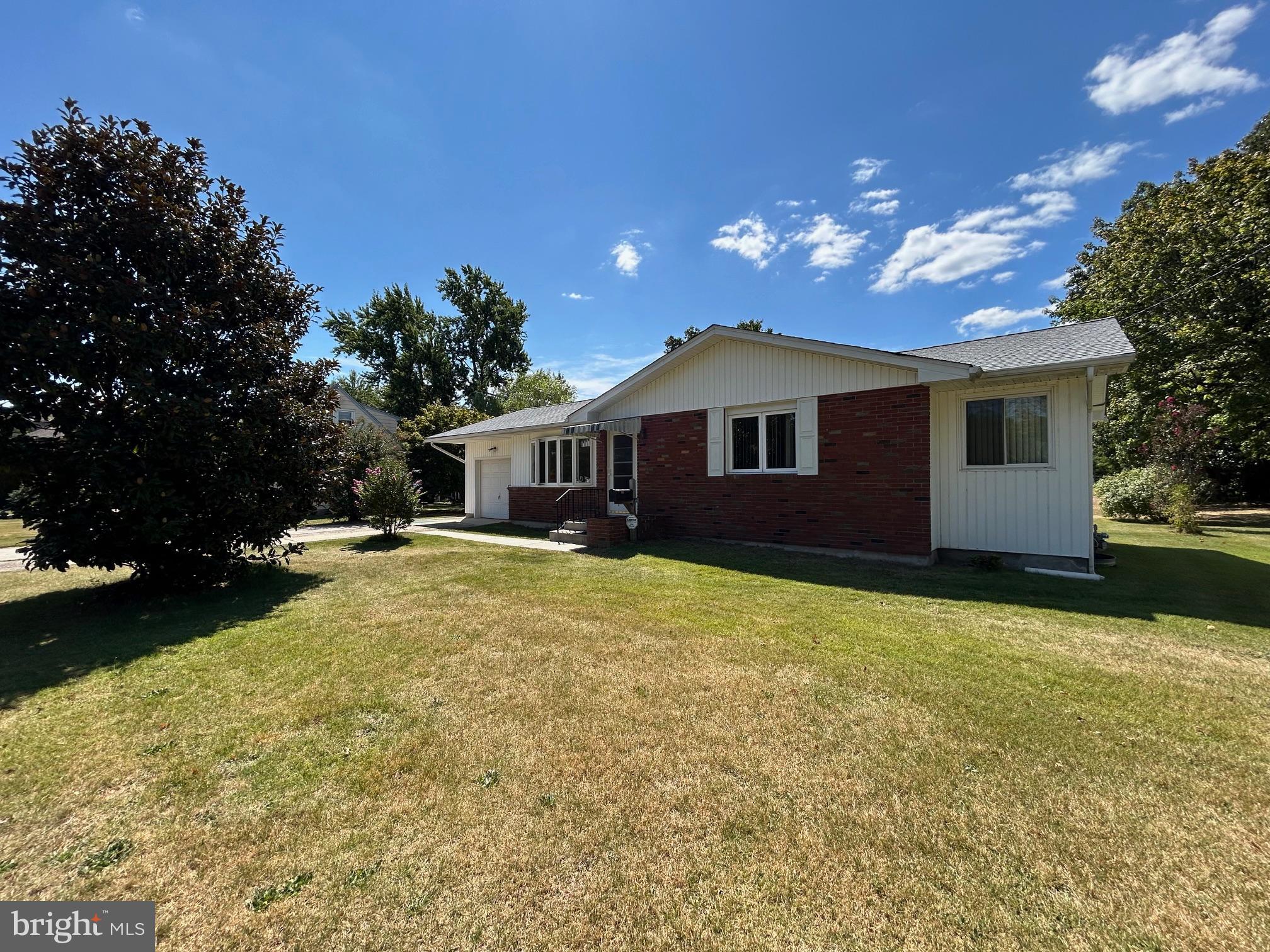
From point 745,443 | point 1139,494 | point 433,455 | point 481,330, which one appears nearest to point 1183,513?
point 1139,494

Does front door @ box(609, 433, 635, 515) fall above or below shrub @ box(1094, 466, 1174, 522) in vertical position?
above

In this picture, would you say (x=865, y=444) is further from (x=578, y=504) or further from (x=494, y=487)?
(x=494, y=487)

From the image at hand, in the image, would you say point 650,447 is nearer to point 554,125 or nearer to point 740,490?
point 740,490

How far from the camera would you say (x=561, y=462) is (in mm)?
14664

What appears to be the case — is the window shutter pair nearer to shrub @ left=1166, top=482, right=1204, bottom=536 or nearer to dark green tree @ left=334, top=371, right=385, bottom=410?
shrub @ left=1166, top=482, right=1204, bottom=536

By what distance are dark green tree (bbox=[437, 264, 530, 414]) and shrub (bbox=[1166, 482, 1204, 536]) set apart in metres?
38.2

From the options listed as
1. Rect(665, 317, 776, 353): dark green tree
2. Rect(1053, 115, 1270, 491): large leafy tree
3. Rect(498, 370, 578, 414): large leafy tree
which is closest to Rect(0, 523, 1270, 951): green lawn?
Rect(1053, 115, 1270, 491): large leafy tree

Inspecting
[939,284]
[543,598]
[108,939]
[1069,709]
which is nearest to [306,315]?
[543,598]

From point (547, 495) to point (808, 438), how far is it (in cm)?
840

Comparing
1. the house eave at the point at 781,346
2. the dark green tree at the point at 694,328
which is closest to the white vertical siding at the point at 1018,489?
the house eave at the point at 781,346

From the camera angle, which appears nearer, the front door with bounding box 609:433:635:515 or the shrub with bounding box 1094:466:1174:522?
the front door with bounding box 609:433:635:515

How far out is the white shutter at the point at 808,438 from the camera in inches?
373

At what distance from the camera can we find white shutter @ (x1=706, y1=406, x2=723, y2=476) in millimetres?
10891
